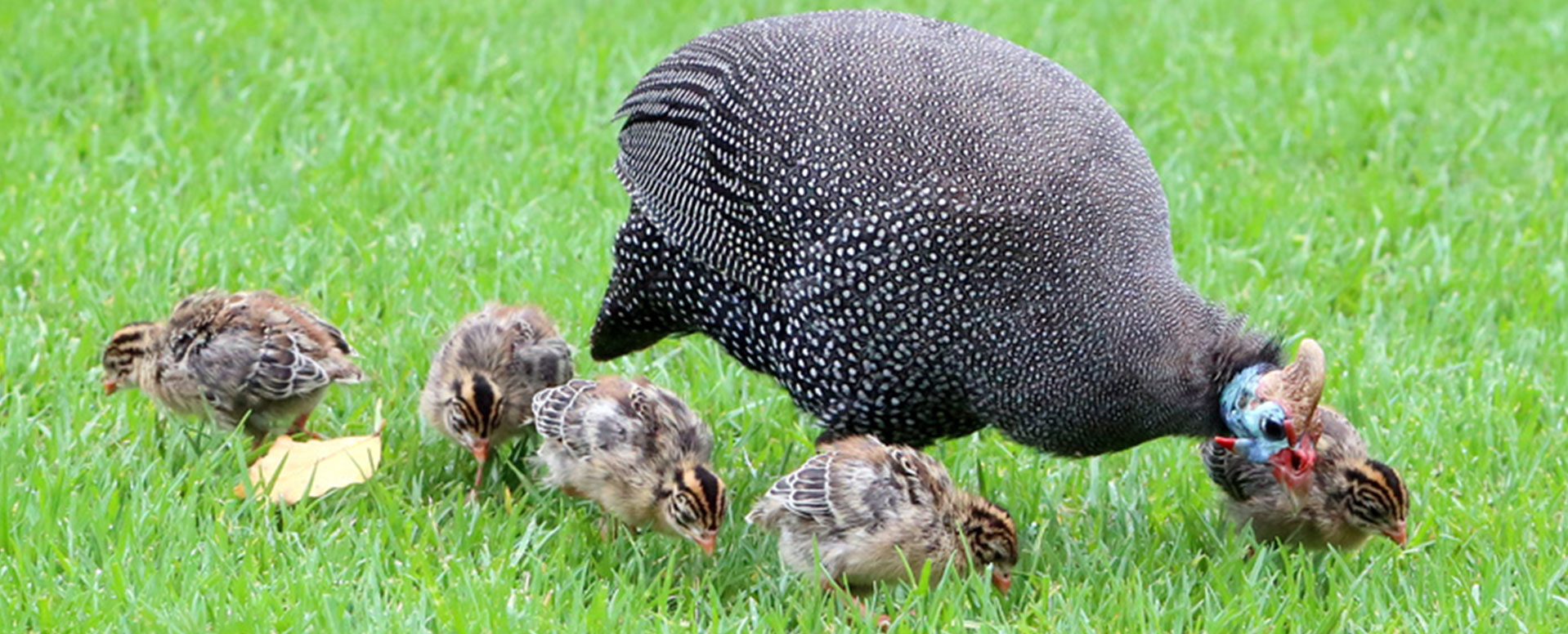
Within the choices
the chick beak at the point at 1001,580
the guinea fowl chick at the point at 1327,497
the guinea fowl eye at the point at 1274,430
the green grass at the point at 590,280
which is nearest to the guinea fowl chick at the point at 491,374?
the green grass at the point at 590,280

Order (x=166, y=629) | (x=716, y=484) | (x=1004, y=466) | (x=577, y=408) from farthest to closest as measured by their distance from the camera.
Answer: (x=1004, y=466) < (x=577, y=408) < (x=716, y=484) < (x=166, y=629)

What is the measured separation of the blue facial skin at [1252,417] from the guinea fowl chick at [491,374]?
1715 millimetres

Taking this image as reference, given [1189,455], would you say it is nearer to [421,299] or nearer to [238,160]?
[421,299]

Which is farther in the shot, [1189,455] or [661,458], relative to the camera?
[1189,455]

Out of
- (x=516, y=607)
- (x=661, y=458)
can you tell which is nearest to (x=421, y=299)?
(x=661, y=458)

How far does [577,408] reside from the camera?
4488 millimetres

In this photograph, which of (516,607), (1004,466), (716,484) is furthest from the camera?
(1004,466)

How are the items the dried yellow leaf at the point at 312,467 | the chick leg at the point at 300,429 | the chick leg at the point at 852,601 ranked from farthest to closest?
the chick leg at the point at 300,429 → the dried yellow leaf at the point at 312,467 → the chick leg at the point at 852,601

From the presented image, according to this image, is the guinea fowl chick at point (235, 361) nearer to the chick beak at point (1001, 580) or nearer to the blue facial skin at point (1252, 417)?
the chick beak at point (1001, 580)

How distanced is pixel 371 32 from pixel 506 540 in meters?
4.24

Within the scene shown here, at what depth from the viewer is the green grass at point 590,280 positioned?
13.3 ft

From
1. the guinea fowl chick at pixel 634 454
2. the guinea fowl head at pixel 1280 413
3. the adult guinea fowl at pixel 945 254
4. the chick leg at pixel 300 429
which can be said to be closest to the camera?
the guinea fowl head at pixel 1280 413

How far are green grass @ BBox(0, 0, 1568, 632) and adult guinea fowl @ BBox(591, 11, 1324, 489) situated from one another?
1.33 feet

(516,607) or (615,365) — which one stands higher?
(516,607)
